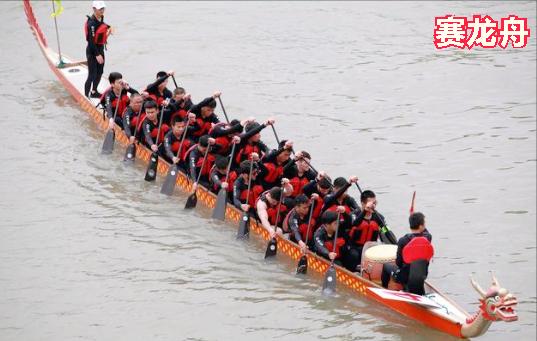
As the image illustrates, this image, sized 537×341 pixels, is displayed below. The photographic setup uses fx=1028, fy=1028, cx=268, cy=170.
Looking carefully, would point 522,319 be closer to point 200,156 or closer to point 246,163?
point 246,163

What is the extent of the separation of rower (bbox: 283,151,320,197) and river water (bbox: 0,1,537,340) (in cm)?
89

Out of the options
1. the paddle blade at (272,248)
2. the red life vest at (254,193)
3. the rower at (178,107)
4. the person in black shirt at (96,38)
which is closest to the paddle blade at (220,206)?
the red life vest at (254,193)

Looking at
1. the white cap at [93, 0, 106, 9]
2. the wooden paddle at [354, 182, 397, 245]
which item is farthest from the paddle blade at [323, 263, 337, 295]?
the white cap at [93, 0, 106, 9]

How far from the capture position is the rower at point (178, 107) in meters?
15.2

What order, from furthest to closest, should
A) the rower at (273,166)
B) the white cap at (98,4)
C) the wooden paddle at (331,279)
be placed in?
the white cap at (98,4) → the rower at (273,166) → the wooden paddle at (331,279)

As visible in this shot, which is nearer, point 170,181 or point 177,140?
point 170,181

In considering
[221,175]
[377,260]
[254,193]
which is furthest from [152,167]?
[377,260]

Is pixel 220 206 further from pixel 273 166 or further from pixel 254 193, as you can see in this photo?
pixel 273 166

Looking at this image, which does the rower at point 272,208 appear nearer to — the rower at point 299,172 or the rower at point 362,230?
the rower at point 299,172

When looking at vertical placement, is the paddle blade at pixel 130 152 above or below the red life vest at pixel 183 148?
below

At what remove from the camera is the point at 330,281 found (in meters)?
11.7

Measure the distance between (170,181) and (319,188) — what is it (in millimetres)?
2805

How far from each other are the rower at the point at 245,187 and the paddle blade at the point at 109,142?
329 centimetres

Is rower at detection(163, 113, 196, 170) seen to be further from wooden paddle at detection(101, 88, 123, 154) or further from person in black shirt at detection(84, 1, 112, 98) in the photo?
person in black shirt at detection(84, 1, 112, 98)
